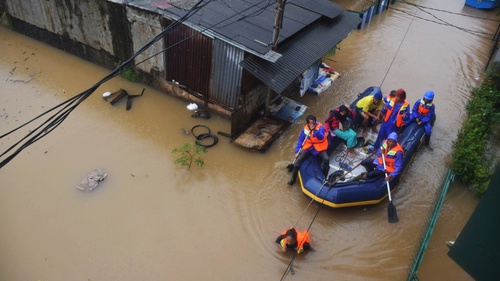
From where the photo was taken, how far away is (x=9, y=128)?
9688 mm

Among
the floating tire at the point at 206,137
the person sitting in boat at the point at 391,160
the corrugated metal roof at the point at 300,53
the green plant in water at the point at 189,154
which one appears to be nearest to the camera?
the person sitting in boat at the point at 391,160

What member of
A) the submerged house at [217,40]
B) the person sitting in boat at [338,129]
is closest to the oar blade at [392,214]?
the person sitting in boat at [338,129]

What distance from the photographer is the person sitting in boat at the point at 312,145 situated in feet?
26.7

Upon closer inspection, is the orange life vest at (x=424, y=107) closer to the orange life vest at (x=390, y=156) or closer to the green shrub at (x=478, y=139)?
the green shrub at (x=478, y=139)

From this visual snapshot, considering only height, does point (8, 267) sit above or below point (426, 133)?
below

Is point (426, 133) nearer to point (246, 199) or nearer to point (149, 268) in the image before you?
point (246, 199)

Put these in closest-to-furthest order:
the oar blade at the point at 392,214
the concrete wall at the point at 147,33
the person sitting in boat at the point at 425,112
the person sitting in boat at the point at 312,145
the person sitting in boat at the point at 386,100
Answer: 1. the oar blade at the point at 392,214
2. the person sitting in boat at the point at 312,145
3. the person sitting in boat at the point at 425,112
4. the person sitting in boat at the point at 386,100
5. the concrete wall at the point at 147,33

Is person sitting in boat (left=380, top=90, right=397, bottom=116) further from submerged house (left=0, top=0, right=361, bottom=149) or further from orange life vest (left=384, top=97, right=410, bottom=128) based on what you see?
submerged house (left=0, top=0, right=361, bottom=149)

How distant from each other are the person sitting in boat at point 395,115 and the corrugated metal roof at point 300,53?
7.20 ft

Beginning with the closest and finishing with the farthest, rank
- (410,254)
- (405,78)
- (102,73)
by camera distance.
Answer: (410,254), (102,73), (405,78)

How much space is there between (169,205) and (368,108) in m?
5.71

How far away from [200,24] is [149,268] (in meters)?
5.68

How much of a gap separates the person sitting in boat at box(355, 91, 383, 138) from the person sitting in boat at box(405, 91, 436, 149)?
0.84m

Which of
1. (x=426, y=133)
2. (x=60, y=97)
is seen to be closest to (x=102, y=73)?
(x=60, y=97)
